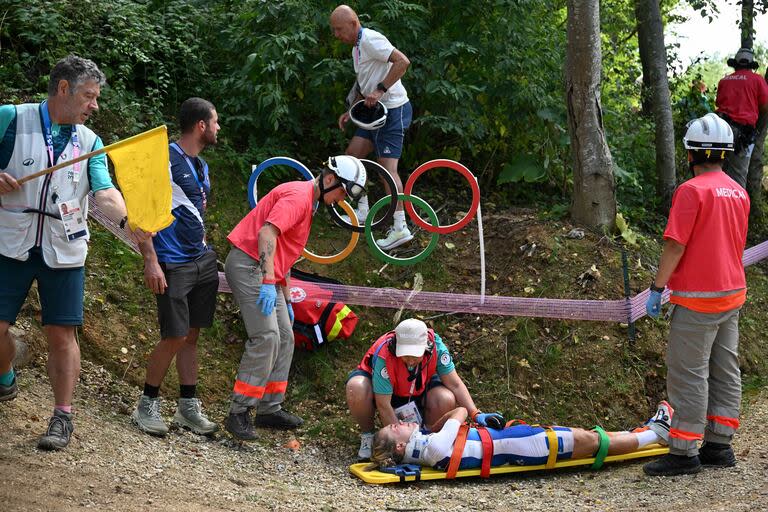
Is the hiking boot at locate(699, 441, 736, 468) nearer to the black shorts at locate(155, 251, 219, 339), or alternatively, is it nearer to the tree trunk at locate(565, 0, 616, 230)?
the tree trunk at locate(565, 0, 616, 230)

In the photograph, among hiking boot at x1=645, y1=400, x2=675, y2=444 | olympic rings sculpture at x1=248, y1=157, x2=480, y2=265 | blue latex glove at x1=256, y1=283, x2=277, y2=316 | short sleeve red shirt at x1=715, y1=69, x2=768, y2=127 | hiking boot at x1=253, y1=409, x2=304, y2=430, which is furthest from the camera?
short sleeve red shirt at x1=715, y1=69, x2=768, y2=127

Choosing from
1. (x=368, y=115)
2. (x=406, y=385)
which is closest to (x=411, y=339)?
(x=406, y=385)

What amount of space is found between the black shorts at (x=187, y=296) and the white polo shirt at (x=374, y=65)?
7.51 ft

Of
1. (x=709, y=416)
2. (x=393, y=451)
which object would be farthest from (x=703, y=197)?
(x=393, y=451)

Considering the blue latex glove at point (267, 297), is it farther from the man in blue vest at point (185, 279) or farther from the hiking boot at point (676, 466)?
the hiking boot at point (676, 466)

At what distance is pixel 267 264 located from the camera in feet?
17.9

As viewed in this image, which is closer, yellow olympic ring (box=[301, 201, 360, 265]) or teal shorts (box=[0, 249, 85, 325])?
teal shorts (box=[0, 249, 85, 325])

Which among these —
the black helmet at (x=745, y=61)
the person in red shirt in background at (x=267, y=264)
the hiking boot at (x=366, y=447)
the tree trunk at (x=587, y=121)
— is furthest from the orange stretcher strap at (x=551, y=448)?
the black helmet at (x=745, y=61)

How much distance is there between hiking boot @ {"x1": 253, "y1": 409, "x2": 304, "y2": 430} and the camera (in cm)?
608

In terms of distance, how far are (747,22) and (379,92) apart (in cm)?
455

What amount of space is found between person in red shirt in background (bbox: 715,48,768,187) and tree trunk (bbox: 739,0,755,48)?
0.45m

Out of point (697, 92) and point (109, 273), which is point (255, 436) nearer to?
point (109, 273)

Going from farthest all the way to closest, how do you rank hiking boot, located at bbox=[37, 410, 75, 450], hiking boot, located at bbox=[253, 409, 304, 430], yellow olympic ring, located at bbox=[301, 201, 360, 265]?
yellow olympic ring, located at bbox=[301, 201, 360, 265] < hiking boot, located at bbox=[253, 409, 304, 430] < hiking boot, located at bbox=[37, 410, 75, 450]

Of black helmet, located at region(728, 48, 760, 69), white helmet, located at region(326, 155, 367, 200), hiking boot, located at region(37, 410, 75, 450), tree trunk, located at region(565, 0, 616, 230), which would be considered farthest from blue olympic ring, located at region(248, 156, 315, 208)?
black helmet, located at region(728, 48, 760, 69)
